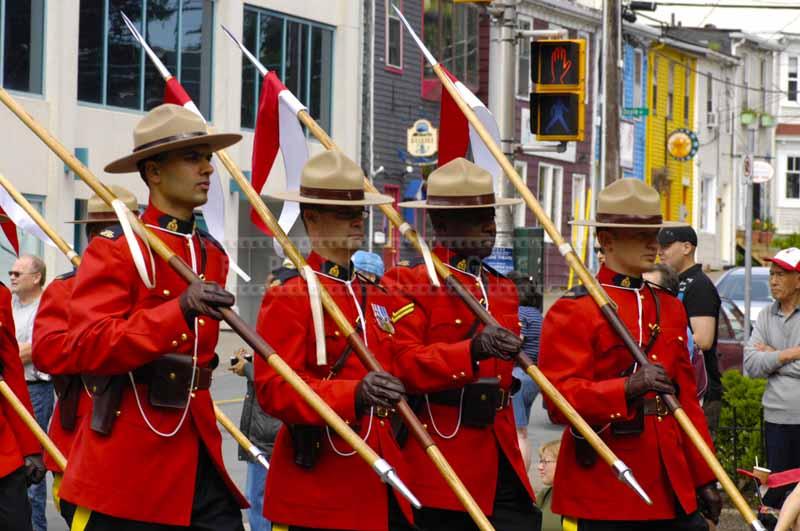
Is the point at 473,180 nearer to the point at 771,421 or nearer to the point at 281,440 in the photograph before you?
the point at 281,440

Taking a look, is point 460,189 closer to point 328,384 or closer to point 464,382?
point 464,382

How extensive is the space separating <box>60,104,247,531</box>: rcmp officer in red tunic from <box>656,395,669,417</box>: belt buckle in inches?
73.3

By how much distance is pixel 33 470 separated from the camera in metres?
7.52

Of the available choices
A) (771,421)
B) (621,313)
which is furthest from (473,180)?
(771,421)

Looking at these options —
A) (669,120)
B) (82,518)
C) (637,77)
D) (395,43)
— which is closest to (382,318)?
(82,518)

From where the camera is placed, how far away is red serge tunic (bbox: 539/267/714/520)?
6863 mm

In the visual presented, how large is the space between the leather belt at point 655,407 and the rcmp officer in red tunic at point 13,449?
2730 mm

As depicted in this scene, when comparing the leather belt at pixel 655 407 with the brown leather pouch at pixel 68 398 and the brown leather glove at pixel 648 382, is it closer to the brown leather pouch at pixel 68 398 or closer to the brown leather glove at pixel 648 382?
the brown leather glove at pixel 648 382

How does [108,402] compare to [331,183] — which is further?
[331,183]

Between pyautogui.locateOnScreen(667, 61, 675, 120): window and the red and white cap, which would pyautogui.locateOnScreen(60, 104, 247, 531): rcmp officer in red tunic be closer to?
the red and white cap

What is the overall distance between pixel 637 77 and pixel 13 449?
4206 cm

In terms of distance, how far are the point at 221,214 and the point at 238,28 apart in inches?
825

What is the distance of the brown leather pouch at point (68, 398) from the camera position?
8.27m

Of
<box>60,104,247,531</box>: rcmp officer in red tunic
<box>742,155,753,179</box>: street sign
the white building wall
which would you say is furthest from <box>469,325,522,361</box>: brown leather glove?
the white building wall
